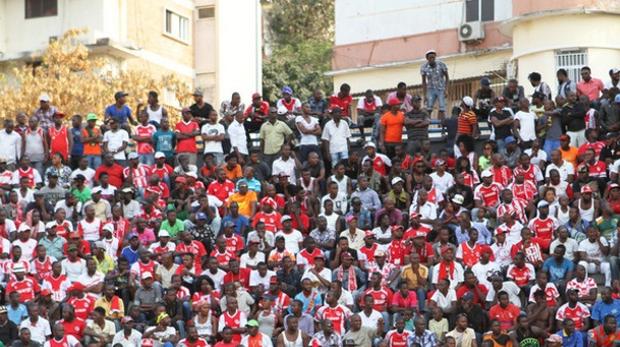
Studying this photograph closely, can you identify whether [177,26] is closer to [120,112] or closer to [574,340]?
[120,112]

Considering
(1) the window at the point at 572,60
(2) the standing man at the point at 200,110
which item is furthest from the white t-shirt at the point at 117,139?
(1) the window at the point at 572,60

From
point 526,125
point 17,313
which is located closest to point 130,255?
point 17,313

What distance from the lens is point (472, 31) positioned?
4372cm

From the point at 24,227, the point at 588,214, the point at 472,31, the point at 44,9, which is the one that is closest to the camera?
the point at 588,214

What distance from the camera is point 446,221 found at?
29375mm

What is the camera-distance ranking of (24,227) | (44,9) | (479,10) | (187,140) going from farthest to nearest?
(44,9), (479,10), (187,140), (24,227)

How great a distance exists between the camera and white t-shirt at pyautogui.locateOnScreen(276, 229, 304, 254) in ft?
97.3

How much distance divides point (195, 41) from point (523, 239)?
95.4 ft

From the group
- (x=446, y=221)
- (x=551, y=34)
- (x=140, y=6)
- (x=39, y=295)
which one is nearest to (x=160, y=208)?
(x=39, y=295)

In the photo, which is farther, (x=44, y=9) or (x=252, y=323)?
(x=44, y=9)

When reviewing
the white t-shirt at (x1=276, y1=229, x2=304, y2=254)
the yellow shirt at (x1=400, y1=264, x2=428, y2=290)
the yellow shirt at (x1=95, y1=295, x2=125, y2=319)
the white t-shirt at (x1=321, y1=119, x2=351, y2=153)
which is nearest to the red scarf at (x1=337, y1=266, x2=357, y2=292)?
the yellow shirt at (x1=400, y1=264, x2=428, y2=290)

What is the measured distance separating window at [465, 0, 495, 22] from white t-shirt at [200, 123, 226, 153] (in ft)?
42.8

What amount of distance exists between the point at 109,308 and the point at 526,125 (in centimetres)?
801

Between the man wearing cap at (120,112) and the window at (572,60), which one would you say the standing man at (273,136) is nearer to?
the man wearing cap at (120,112)
